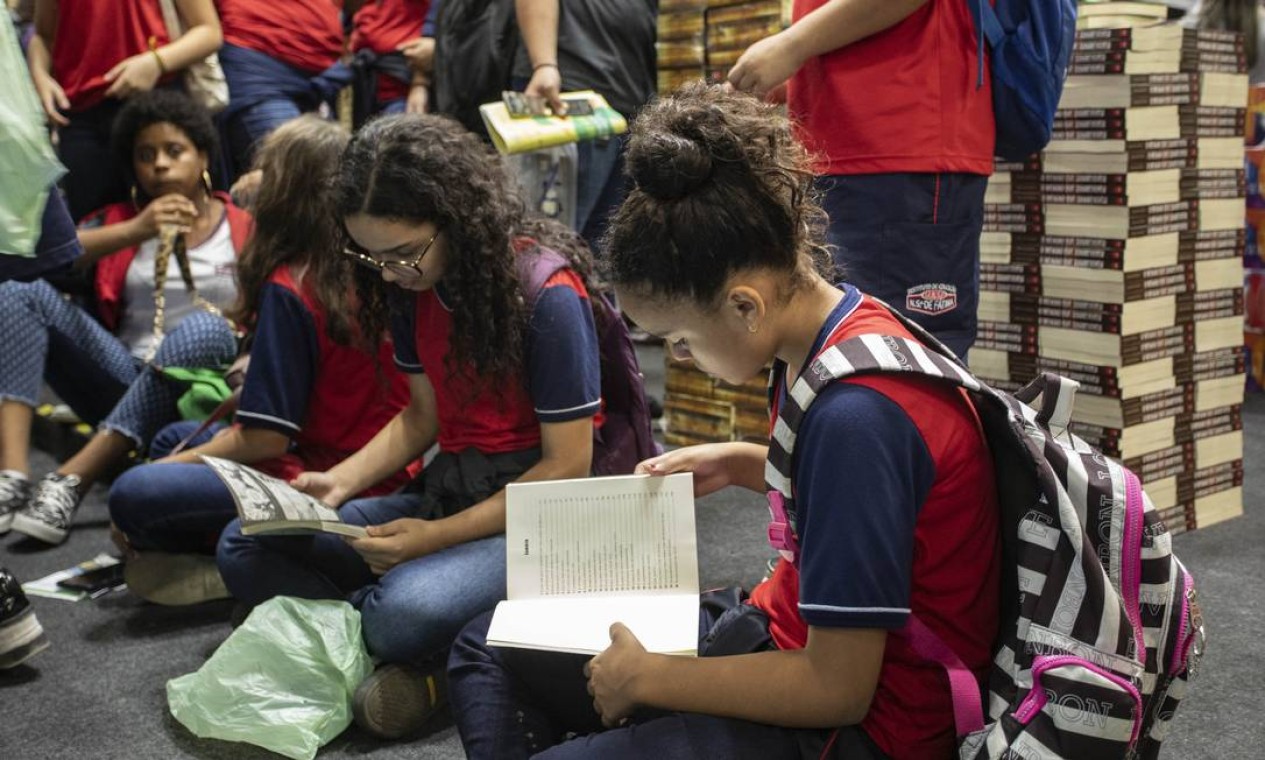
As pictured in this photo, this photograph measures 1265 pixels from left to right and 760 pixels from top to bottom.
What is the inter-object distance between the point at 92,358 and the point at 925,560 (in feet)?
7.65

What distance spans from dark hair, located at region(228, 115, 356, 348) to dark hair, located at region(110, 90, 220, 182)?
0.87 metres

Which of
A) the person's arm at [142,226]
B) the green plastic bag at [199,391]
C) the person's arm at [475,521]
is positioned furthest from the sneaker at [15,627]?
the person's arm at [142,226]

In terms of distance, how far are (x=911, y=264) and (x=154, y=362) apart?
173 cm

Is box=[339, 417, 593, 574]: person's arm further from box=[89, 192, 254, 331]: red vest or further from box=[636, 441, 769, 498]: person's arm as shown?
box=[89, 192, 254, 331]: red vest

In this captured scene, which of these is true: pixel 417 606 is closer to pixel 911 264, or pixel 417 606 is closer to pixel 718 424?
pixel 911 264

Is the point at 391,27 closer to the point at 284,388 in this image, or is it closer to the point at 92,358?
the point at 92,358

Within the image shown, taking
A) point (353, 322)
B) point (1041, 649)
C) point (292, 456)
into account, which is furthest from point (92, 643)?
point (1041, 649)

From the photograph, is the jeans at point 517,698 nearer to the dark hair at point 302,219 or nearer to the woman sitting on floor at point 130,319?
the dark hair at point 302,219

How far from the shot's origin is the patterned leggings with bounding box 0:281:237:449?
8.36 feet

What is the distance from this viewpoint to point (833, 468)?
36.5 inches

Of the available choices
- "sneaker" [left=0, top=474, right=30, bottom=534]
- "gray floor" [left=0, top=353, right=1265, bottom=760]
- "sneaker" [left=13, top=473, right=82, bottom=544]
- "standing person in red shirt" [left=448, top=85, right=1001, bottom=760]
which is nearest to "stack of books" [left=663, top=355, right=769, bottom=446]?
"gray floor" [left=0, top=353, right=1265, bottom=760]

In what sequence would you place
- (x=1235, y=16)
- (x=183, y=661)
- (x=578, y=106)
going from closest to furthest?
1. (x=183, y=661)
2. (x=578, y=106)
3. (x=1235, y=16)

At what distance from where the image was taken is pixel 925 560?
0.98 metres

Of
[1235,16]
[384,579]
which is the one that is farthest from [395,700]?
[1235,16]
